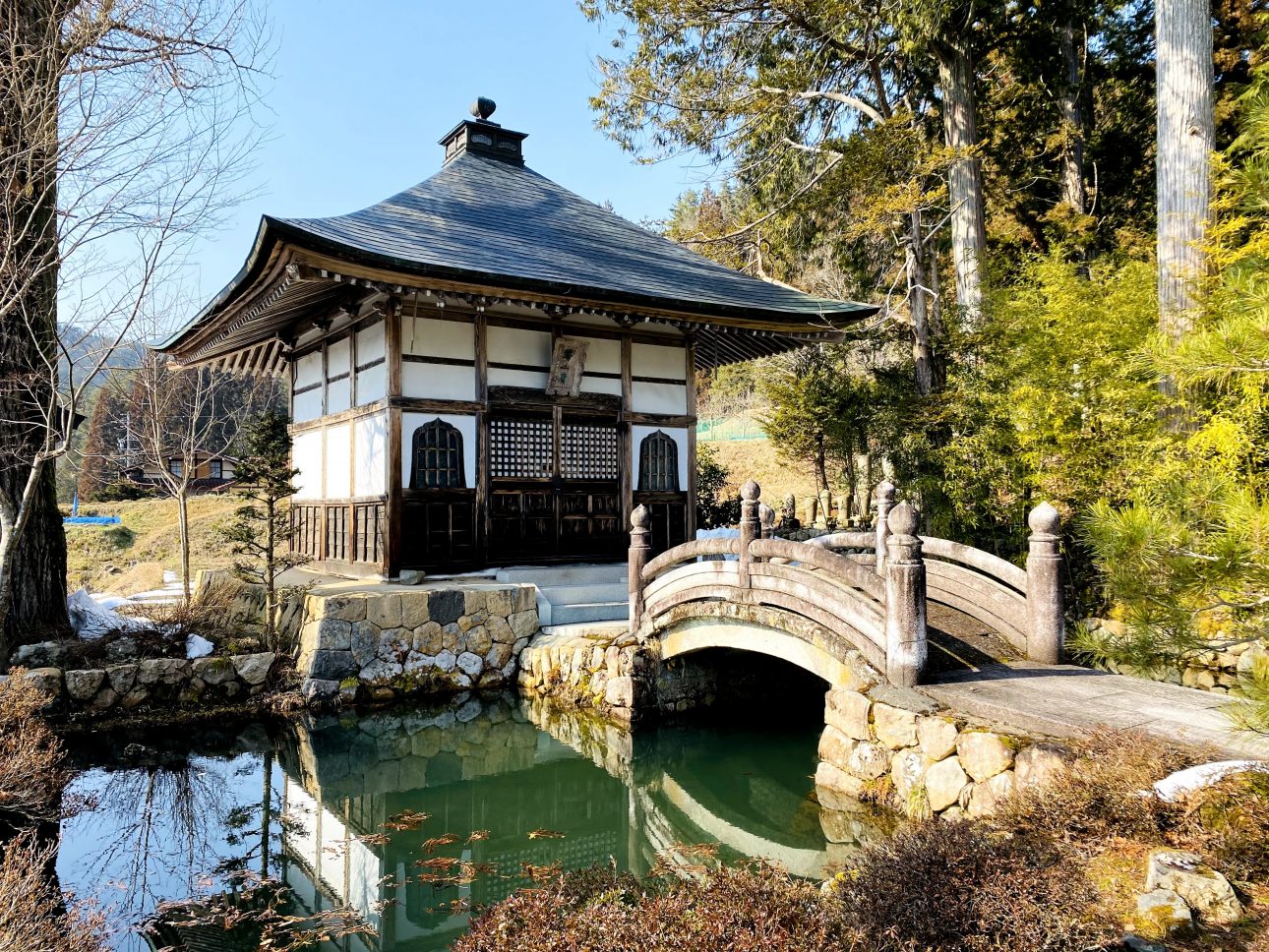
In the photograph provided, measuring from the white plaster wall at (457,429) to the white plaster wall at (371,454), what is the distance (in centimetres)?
23

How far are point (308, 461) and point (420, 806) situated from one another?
26.0ft

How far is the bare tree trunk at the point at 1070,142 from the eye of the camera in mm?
15695

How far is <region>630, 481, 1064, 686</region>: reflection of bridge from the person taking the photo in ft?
19.0

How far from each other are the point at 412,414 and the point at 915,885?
8538 mm

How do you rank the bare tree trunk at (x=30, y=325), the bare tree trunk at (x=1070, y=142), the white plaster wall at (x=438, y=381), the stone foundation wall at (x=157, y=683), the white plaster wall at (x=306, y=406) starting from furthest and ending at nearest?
the bare tree trunk at (x=1070, y=142), the white plaster wall at (x=306, y=406), the white plaster wall at (x=438, y=381), the stone foundation wall at (x=157, y=683), the bare tree trunk at (x=30, y=325)

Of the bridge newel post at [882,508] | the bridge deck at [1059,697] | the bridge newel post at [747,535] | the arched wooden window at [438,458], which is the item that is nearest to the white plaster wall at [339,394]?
the arched wooden window at [438,458]

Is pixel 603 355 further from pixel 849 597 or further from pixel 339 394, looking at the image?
pixel 849 597

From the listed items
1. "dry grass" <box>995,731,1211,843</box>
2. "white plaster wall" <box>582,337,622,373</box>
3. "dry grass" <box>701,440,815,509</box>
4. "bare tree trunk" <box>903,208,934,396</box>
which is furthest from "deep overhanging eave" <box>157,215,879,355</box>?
"dry grass" <box>701,440,815,509</box>

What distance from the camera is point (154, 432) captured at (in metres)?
12.4

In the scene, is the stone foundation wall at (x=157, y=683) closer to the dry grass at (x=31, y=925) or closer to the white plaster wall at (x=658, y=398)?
the dry grass at (x=31, y=925)

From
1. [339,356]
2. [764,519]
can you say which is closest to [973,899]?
[764,519]

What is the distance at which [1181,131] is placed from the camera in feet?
29.0

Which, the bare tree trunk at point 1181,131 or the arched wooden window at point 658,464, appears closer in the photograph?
the bare tree trunk at point 1181,131

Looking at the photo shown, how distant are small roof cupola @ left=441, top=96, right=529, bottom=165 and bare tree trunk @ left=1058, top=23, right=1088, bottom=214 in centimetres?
1088
